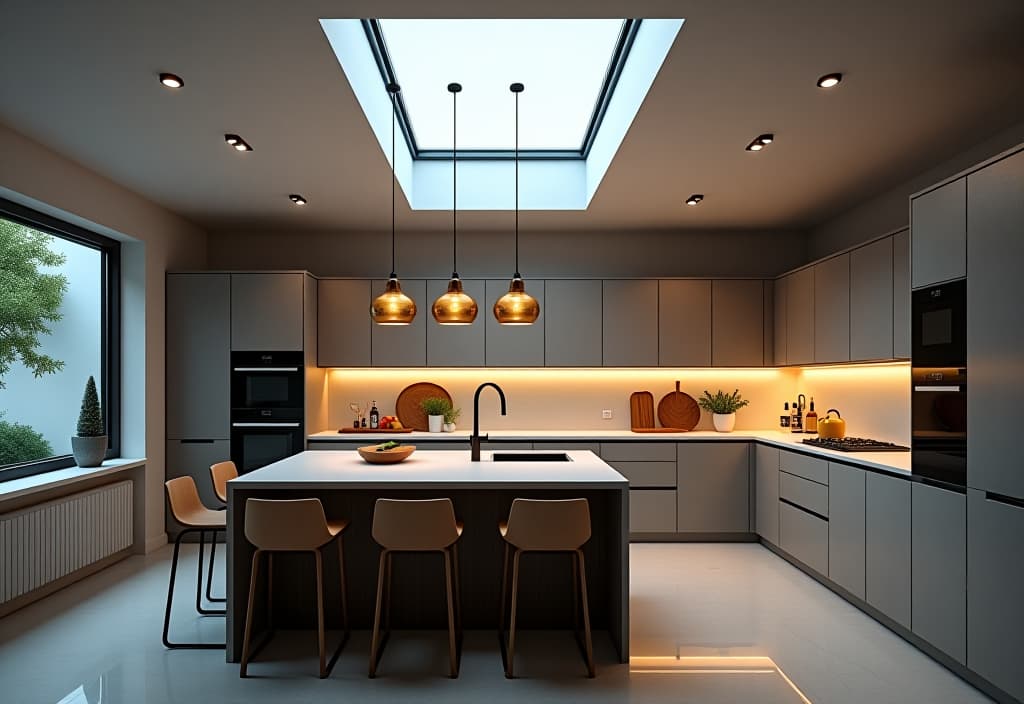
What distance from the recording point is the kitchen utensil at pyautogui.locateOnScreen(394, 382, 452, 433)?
632 cm

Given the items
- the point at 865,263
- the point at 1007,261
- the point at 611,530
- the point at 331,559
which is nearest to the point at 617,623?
the point at 611,530

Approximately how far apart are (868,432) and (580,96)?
126 inches

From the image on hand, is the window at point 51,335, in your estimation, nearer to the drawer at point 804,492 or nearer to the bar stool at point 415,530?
the bar stool at point 415,530

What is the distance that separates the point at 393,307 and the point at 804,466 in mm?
2994

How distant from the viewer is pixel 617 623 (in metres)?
3.46

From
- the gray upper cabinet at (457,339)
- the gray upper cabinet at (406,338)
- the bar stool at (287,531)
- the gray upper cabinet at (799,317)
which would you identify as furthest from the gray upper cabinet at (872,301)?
the bar stool at (287,531)

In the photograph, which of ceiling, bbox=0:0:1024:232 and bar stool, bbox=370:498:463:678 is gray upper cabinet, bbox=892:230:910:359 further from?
bar stool, bbox=370:498:463:678

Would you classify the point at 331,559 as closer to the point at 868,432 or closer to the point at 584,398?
the point at 584,398

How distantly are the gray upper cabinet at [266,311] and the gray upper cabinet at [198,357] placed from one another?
0.29 ft

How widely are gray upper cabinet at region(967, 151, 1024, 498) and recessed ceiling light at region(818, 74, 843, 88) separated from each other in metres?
0.71

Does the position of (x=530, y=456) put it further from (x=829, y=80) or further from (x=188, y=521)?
(x=829, y=80)

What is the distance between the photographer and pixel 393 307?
3.71 metres

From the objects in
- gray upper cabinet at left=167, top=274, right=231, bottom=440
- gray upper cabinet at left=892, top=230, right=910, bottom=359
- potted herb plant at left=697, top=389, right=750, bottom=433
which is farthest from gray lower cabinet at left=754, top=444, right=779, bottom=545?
gray upper cabinet at left=167, top=274, right=231, bottom=440

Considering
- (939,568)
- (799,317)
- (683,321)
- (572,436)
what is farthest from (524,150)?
(939,568)
